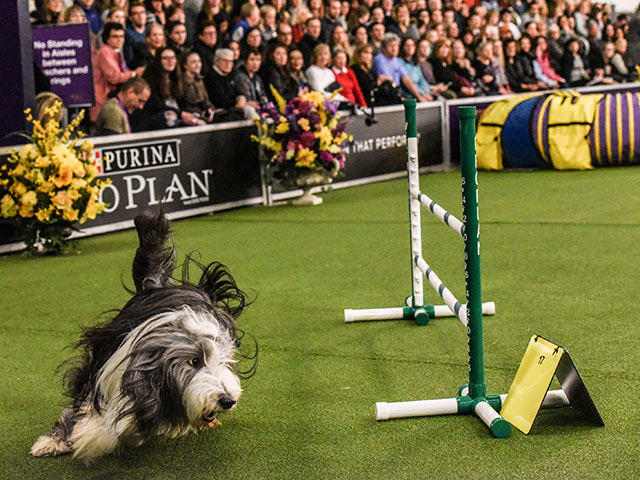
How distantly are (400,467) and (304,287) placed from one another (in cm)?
279

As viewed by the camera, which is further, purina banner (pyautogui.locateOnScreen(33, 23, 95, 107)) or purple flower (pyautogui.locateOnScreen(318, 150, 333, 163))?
purple flower (pyautogui.locateOnScreen(318, 150, 333, 163))

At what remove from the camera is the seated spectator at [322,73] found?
11.3 metres

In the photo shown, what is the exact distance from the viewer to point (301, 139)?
9188 millimetres

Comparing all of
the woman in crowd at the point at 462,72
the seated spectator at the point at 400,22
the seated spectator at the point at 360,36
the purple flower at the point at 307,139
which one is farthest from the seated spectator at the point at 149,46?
the woman in crowd at the point at 462,72

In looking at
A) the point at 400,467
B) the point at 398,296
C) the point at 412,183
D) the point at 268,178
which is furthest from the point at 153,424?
the point at 268,178

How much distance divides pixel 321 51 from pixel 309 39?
60 centimetres

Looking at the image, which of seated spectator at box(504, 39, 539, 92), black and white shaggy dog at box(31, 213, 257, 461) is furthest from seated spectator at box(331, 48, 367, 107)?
black and white shaggy dog at box(31, 213, 257, 461)

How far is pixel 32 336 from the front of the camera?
482 cm

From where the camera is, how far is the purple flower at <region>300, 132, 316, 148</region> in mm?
9156

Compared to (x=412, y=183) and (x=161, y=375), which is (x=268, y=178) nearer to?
(x=412, y=183)

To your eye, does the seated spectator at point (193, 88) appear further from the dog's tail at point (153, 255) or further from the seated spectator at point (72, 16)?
the dog's tail at point (153, 255)

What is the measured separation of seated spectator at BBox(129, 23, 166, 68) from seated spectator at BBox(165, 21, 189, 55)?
34 centimetres

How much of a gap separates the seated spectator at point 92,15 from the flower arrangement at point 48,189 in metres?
2.70

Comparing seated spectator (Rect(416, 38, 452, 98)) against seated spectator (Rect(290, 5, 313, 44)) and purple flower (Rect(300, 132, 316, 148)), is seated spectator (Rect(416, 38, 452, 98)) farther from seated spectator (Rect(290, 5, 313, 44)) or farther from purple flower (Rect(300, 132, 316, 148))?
purple flower (Rect(300, 132, 316, 148))
